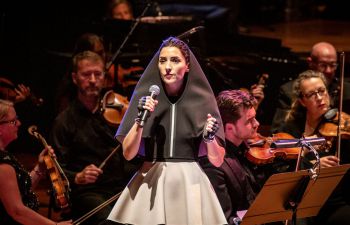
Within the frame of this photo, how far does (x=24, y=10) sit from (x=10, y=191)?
385cm

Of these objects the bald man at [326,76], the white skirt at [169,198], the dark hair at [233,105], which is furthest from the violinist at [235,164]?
the bald man at [326,76]

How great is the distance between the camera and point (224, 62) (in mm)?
7148

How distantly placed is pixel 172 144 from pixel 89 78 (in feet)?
5.66

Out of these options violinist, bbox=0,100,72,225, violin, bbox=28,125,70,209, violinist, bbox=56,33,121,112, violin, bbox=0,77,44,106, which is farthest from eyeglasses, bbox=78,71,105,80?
violinist, bbox=0,100,72,225

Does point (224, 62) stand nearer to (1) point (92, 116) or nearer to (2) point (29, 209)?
(1) point (92, 116)

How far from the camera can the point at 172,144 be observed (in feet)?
12.6

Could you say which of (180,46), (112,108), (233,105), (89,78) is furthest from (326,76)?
(180,46)

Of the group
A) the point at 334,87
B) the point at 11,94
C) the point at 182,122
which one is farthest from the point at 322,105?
the point at 11,94

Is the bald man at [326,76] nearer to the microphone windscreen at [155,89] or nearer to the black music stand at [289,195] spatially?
the black music stand at [289,195]

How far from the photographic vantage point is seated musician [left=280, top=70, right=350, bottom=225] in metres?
5.34

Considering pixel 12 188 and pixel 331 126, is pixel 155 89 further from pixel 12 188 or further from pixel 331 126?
pixel 331 126

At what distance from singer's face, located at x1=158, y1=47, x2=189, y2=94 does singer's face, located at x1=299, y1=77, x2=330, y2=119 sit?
1.86 m

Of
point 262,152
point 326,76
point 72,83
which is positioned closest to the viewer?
point 262,152

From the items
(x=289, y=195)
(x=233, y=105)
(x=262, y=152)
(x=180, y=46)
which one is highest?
(x=180, y=46)
